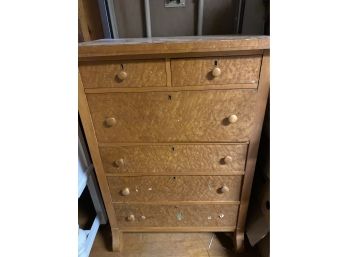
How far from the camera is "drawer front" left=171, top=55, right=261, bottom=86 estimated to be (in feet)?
2.30

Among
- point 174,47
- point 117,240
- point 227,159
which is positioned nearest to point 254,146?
point 227,159

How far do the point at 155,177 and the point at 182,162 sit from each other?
15 centimetres

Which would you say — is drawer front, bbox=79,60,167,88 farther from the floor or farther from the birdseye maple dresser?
the floor

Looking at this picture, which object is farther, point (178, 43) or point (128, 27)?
point (128, 27)

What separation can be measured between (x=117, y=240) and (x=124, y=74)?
92cm

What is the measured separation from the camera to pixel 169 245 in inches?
47.2

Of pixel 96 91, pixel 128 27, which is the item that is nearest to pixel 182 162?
pixel 96 91

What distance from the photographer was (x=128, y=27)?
1.15 meters

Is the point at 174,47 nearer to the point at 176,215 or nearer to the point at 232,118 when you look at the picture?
the point at 232,118

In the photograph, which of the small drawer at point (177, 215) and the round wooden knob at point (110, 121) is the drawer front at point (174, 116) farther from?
the small drawer at point (177, 215)

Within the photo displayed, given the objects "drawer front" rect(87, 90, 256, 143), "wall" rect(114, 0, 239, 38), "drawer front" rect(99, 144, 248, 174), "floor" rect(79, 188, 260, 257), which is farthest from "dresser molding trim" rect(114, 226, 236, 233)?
"wall" rect(114, 0, 239, 38)

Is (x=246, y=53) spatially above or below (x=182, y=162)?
above
